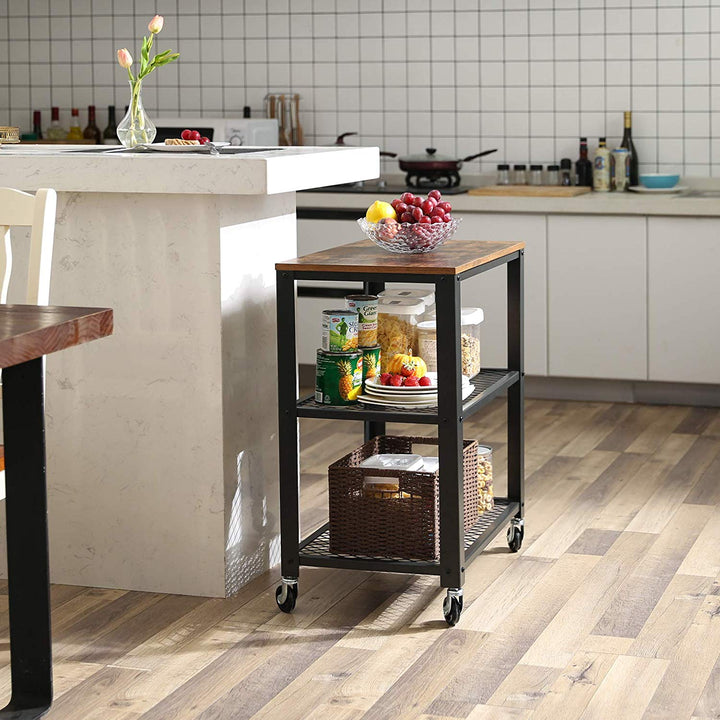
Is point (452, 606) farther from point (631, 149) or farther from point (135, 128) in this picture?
point (631, 149)

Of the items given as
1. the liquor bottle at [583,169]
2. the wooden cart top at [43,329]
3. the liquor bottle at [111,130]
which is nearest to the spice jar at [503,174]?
the liquor bottle at [583,169]

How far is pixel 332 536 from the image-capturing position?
304 cm

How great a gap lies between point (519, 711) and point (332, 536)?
2.44 feet

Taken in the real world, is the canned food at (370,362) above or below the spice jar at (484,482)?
above

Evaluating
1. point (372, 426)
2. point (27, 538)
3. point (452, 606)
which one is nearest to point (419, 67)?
point (372, 426)

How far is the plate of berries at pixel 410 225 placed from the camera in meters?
2.96

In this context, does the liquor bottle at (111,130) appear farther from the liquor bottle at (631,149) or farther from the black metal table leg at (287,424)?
the black metal table leg at (287,424)

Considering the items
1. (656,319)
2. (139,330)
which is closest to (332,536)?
(139,330)

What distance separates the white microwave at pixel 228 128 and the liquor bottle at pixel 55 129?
2.26 feet

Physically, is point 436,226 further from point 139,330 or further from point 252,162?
point 139,330

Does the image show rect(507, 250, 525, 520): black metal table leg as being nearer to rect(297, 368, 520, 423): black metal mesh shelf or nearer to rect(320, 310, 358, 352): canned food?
rect(297, 368, 520, 423): black metal mesh shelf

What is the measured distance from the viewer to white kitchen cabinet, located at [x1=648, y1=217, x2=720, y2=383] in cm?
499

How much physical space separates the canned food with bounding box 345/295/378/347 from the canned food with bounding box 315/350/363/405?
6 cm

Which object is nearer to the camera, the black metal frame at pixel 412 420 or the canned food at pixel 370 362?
the black metal frame at pixel 412 420
